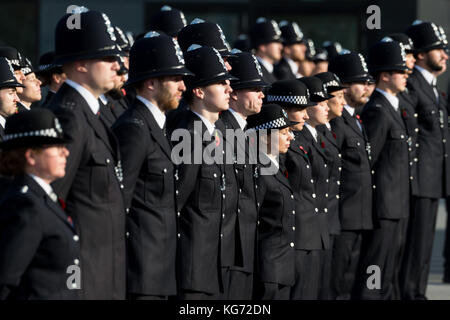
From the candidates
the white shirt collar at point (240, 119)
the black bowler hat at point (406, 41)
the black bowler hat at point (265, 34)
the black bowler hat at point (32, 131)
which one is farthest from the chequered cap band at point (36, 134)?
the black bowler hat at point (265, 34)

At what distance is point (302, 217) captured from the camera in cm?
899

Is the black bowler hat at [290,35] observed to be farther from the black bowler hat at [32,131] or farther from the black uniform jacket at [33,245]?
the black uniform jacket at [33,245]

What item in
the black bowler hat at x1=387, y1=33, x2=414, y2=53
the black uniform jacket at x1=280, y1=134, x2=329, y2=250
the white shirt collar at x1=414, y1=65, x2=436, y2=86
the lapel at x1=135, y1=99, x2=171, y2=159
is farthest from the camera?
the white shirt collar at x1=414, y1=65, x2=436, y2=86

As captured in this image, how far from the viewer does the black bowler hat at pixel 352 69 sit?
34.7 ft

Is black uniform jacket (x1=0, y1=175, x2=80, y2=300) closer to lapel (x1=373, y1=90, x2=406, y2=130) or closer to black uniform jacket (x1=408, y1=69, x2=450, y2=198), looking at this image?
lapel (x1=373, y1=90, x2=406, y2=130)

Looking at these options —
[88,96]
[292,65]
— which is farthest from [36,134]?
[292,65]

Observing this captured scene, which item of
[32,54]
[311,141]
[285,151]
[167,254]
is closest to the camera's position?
[167,254]

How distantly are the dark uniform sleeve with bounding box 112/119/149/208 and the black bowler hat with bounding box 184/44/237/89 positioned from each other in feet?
2.95

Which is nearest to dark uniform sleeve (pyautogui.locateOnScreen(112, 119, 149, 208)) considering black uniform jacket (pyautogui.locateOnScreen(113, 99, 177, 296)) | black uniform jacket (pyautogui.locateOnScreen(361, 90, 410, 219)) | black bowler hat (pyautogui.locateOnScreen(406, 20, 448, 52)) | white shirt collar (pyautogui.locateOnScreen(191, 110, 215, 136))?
black uniform jacket (pyautogui.locateOnScreen(113, 99, 177, 296))

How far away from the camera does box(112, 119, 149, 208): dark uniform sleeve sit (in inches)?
259

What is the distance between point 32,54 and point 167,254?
14.1 m

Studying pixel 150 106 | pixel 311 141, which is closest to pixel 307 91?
pixel 311 141

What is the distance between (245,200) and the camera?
8.00m

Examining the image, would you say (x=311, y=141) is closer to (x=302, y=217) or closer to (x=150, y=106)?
(x=302, y=217)
